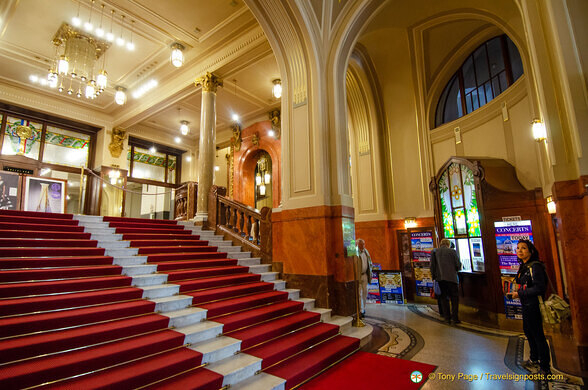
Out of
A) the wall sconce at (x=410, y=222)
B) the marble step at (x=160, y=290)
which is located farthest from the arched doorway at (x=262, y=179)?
the marble step at (x=160, y=290)

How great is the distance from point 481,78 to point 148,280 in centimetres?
899

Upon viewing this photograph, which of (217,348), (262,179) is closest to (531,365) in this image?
(217,348)

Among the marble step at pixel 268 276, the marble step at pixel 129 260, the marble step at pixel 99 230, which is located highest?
the marble step at pixel 99 230

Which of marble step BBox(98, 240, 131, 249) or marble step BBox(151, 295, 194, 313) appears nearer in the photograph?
marble step BBox(151, 295, 194, 313)

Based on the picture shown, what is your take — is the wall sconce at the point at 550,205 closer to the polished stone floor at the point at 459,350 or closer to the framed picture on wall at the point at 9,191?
the polished stone floor at the point at 459,350

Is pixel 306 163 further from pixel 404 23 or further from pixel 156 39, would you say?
pixel 156 39

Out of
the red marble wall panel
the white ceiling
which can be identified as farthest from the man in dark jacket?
the red marble wall panel

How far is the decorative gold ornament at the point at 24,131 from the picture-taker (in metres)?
10.4

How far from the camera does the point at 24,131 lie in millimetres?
10547

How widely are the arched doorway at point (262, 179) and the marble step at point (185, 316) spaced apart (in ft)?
26.2

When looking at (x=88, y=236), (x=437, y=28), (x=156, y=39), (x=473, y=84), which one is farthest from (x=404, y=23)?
(x=88, y=236)

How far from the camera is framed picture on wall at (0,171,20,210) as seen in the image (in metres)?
7.93

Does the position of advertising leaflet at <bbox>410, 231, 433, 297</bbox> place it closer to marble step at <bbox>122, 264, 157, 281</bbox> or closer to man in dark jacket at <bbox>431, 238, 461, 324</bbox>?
man in dark jacket at <bbox>431, 238, 461, 324</bbox>

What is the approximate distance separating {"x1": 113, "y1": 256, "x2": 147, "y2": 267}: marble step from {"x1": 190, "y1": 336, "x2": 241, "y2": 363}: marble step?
2223 millimetres
